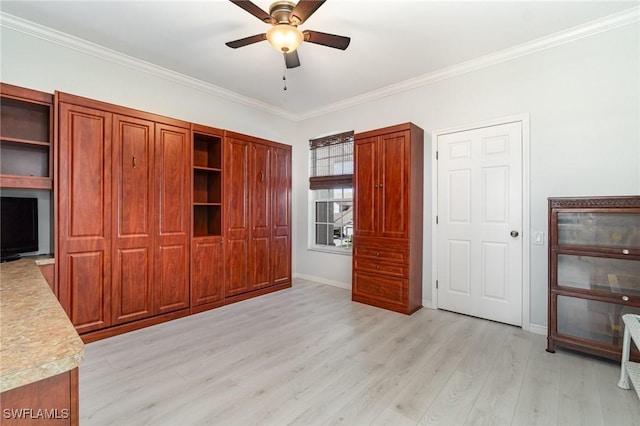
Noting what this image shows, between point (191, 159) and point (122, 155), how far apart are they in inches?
27.7

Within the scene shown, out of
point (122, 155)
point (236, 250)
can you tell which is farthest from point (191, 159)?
point (236, 250)

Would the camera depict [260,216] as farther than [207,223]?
Yes

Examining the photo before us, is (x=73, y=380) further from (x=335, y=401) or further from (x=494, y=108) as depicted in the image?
(x=494, y=108)

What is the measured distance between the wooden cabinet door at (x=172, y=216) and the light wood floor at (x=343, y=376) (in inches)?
13.4

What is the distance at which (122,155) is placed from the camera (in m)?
2.97

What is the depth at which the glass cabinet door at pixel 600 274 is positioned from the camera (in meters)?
2.36

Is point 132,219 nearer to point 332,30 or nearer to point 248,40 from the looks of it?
point 248,40

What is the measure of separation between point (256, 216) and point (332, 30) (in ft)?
8.24

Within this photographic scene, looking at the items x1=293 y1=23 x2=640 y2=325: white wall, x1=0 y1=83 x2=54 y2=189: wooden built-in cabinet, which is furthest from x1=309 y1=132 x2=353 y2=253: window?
x1=0 y1=83 x2=54 y2=189: wooden built-in cabinet

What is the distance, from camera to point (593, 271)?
8.27 feet

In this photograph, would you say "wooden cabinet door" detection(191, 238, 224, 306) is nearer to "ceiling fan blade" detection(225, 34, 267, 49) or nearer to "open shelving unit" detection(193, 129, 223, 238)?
"open shelving unit" detection(193, 129, 223, 238)

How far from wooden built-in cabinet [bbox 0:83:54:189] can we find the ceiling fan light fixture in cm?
216

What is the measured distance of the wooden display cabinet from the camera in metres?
2.34

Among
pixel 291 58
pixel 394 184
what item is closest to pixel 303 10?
pixel 291 58
